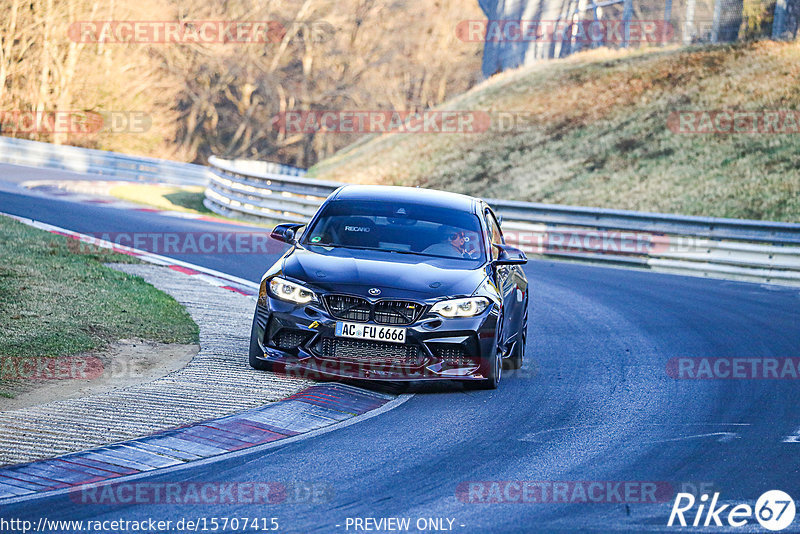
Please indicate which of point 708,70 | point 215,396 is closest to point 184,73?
point 708,70

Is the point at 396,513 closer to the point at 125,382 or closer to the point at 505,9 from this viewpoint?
the point at 125,382

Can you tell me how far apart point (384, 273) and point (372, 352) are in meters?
0.72

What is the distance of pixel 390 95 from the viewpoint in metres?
67.6

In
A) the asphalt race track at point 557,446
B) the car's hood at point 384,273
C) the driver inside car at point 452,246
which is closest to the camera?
the asphalt race track at point 557,446

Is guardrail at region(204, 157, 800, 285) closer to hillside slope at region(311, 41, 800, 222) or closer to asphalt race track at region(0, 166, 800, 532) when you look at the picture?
hillside slope at region(311, 41, 800, 222)

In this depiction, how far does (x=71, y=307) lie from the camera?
37.2 feet

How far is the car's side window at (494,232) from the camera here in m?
10.5

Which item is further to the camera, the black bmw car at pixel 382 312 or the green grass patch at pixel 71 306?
the green grass patch at pixel 71 306

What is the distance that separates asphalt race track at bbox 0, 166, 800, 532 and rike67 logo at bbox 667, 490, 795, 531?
0.09 metres

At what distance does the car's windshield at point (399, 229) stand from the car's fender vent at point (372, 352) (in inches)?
55.6

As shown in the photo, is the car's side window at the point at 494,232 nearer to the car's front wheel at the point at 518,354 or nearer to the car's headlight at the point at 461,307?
the car's front wheel at the point at 518,354

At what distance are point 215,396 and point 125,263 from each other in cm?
736

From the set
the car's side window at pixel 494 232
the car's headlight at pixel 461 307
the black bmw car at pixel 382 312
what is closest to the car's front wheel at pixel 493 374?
the black bmw car at pixel 382 312

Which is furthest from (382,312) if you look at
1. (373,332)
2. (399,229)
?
(399,229)
